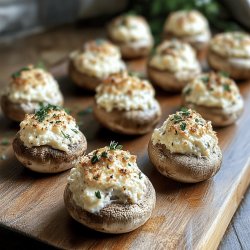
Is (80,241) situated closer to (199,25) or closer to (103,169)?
(103,169)

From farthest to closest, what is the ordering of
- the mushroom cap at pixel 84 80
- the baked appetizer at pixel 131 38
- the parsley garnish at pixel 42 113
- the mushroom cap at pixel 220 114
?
the baked appetizer at pixel 131 38 < the mushroom cap at pixel 84 80 < the mushroom cap at pixel 220 114 < the parsley garnish at pixel 42 113

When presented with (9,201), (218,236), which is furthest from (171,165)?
(9,201)

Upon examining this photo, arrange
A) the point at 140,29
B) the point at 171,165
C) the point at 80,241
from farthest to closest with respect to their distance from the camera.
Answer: the point at 140,29 → the point at 171,165 → the point at 80,241

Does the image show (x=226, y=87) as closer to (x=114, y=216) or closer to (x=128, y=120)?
(x=128, y=120)

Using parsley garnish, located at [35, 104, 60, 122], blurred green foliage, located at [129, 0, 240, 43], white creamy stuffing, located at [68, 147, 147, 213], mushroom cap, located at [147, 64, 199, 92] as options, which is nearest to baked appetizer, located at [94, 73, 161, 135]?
parsley garnish, located at [35, 104, 60, 122]

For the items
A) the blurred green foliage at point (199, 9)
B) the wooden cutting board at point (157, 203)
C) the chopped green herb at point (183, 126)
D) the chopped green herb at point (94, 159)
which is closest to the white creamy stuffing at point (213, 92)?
the wooden cutting board at point (157, 203)

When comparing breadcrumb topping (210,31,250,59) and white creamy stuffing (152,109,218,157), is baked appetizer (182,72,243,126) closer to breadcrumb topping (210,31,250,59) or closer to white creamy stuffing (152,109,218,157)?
white creamy stuffing (152,109,218,157)

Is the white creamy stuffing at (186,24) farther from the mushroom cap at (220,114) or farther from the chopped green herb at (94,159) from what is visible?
the chopped green herb at (94,159)
